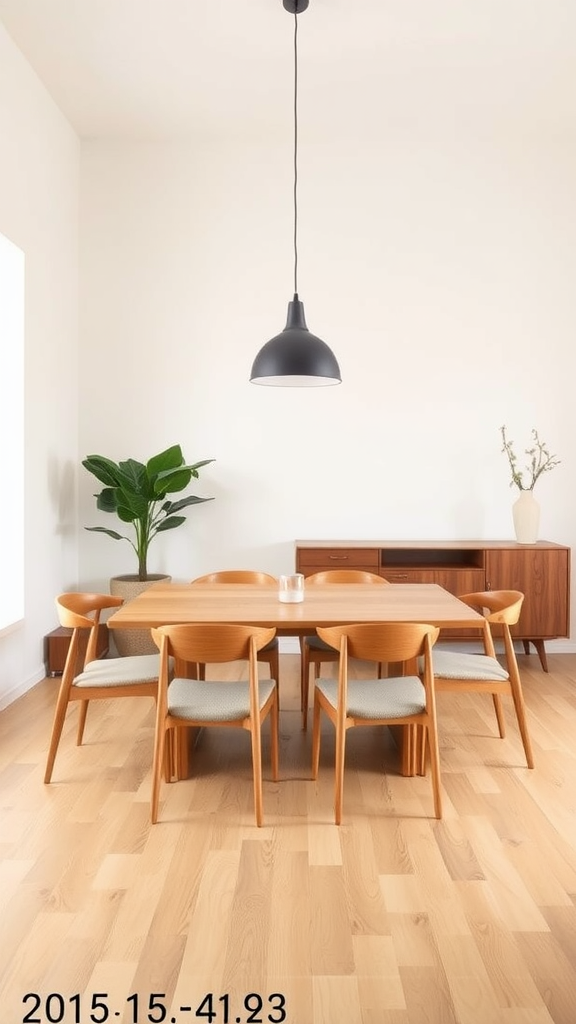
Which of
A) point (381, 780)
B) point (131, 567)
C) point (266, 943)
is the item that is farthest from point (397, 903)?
point (131, 567)

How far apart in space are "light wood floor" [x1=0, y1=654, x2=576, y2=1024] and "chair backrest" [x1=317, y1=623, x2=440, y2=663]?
0.61 meters

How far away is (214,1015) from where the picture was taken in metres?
1.94

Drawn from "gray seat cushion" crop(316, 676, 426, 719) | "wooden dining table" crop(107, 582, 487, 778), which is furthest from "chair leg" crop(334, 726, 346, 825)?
"wooden dining table" crop(107, 582, 487, 778)

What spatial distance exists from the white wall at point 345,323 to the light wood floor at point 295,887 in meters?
2.49

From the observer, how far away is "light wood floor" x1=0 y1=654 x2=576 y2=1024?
2.02 metres

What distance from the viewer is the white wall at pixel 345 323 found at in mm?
6023

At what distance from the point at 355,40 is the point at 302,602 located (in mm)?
3155

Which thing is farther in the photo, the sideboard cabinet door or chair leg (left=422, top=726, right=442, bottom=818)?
the sideboard cabinet door

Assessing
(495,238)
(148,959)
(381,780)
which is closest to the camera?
(148,959)

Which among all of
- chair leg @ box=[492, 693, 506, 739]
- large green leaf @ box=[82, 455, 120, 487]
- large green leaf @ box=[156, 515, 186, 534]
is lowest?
chair leg @ box=[492, 693, 506, 739]

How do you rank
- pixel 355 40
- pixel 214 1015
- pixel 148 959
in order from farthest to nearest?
pixel 355 40, pixel 148 959, pixel 214 1015

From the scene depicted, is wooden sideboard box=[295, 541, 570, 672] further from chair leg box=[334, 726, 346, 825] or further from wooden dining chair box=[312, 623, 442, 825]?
chair leg box=[334, 726, 346, 825]

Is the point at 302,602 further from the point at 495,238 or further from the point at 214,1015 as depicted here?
the point at 495,238

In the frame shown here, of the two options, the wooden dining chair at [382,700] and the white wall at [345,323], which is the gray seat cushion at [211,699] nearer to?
the wooden dining chair at [382,700]
